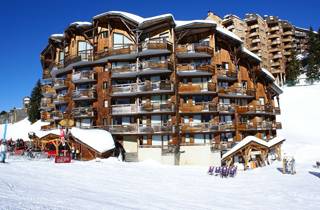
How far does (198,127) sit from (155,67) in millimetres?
9328

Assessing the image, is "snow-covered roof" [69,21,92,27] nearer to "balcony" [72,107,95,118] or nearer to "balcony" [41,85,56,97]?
"balcony" [41,85,56,97]

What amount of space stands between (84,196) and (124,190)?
3629mm

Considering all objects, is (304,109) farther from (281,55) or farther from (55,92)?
(55,92)

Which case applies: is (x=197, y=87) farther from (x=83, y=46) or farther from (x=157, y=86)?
(x=83, y=46)

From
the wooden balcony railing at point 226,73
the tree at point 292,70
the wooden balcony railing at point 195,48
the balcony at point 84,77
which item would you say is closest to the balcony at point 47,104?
the balcony at point 84,77

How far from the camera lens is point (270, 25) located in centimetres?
9650

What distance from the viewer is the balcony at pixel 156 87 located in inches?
1603


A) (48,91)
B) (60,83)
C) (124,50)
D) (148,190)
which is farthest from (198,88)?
(48,91)

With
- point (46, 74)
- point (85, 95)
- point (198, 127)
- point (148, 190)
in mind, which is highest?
point (46, 74)

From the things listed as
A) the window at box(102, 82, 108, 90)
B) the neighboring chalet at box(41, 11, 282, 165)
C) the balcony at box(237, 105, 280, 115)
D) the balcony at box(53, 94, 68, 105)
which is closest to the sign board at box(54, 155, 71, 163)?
the neighboring chalet at box(41, 11, 282, 165)

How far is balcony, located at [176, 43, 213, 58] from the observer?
140 ft

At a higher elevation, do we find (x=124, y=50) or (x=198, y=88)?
(x=124, y=50)

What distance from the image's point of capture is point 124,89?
42.3 m

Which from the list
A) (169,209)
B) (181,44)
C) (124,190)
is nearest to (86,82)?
(181,44)
